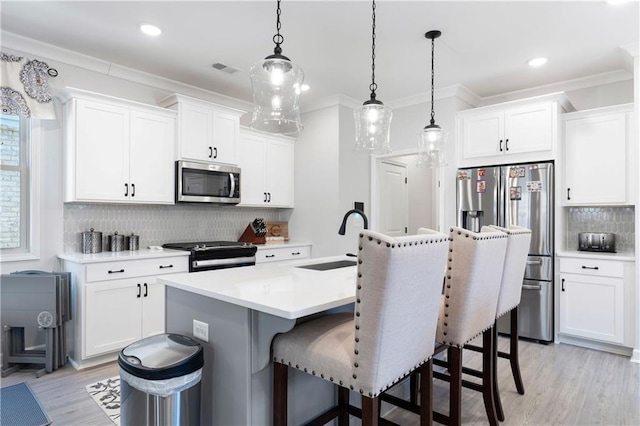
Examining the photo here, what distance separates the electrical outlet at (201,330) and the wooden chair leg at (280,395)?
393 millimetres

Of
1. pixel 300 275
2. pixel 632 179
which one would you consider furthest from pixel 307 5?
pixel 632 179

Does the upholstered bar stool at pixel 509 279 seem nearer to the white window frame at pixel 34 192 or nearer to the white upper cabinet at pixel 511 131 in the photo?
the white upper cabinet at pixel 511 131

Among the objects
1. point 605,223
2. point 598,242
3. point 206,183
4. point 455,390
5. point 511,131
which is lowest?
point 455,390

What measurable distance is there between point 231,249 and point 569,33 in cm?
358

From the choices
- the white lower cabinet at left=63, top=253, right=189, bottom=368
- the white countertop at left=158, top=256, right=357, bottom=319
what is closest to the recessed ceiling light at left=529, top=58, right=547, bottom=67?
the white countertop at left=158, top=256, right=357, bottom=319

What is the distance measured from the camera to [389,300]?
1.28 m

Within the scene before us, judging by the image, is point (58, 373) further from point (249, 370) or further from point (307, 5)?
point (307, 5)

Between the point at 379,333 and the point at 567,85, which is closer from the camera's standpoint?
the point at 379,333

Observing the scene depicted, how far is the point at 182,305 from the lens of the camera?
194 centimetres

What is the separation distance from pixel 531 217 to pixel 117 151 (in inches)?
160

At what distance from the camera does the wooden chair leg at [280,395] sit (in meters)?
1.60

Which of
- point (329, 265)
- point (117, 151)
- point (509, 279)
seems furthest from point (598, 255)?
point (117, 151)

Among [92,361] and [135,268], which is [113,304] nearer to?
[135,268]

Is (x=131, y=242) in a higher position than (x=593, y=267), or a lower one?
higher
